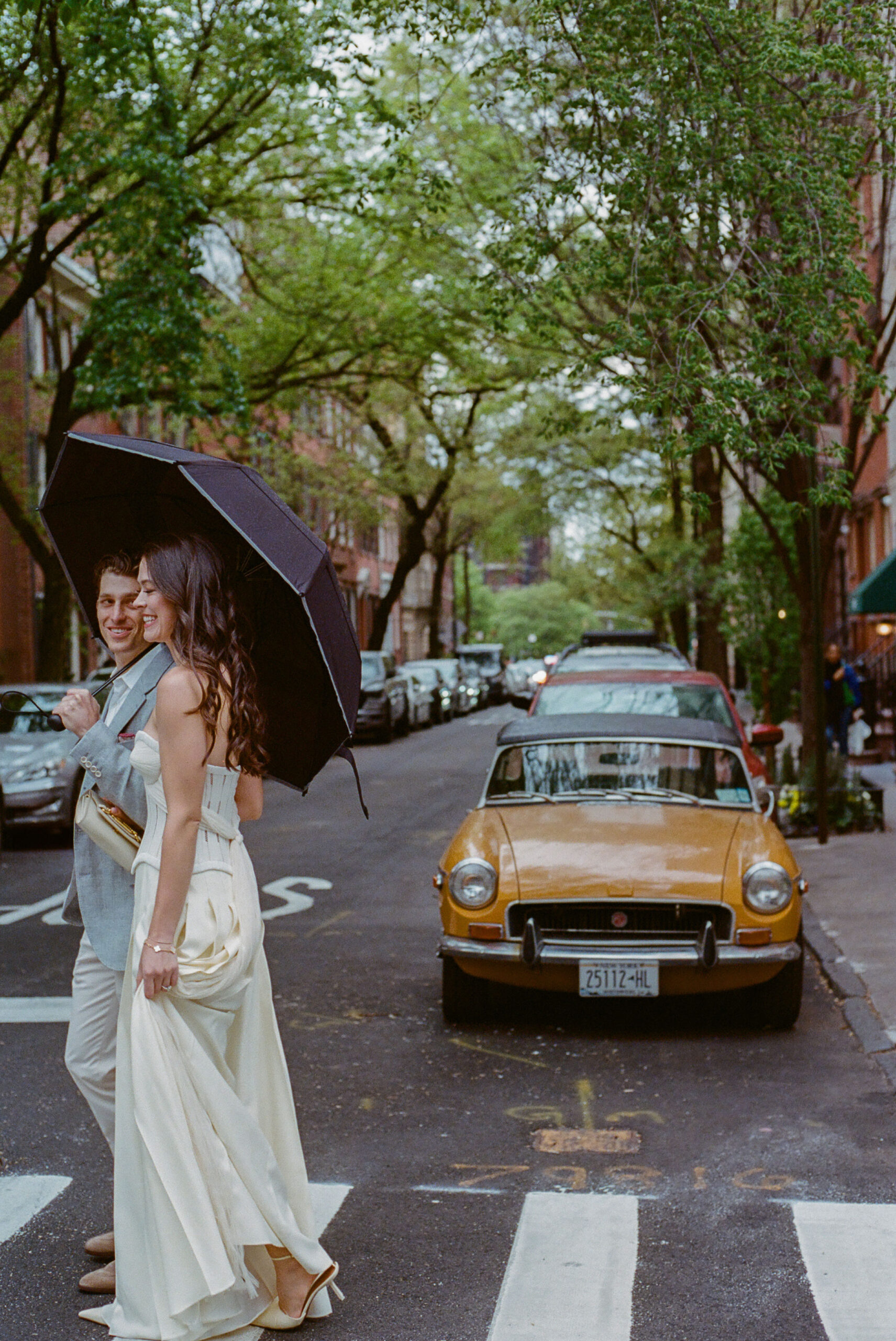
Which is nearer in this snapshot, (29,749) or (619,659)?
(29,749)

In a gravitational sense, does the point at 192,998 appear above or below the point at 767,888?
above

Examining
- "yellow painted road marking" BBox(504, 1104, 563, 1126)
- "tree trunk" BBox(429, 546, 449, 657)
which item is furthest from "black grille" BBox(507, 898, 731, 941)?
"tree trunk" BBox(429, 546, 449, 657)

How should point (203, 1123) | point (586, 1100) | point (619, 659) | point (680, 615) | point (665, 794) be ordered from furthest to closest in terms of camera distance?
point (680, 615), point (619, 659), point (665, 794), point (586, 1100), point (203, 1123)

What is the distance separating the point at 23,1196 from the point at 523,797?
12.7 ft

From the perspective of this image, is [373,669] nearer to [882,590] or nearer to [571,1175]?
[882,590]

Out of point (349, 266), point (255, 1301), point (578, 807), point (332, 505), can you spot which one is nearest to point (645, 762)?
point (578, 807)

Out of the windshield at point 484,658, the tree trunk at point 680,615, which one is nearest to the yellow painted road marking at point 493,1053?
the tree trunk at point 680,615

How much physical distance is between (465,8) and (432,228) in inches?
86.3

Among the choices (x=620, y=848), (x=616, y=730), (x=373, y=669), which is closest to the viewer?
(x=620, y=848)

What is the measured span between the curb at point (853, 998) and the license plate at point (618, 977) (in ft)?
3.47

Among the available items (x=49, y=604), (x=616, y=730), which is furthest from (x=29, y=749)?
(x=616, y=730)

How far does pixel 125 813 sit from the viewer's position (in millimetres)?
4098

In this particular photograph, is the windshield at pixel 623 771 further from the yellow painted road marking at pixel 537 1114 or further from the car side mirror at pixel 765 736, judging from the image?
the yellow painted road marking at pixel 537 1114

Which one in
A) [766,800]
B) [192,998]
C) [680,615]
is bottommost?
[766,800]
